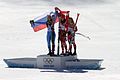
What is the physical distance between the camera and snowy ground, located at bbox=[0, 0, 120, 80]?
55.9ft

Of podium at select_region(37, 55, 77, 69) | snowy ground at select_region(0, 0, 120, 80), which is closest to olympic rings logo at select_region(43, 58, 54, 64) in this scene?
podium at select_region(37, 55, 77, 69)

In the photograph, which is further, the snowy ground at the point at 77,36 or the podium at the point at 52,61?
the podium at the point at 52,61

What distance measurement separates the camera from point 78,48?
2869 cm

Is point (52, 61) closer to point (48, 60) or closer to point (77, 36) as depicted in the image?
point (48, 60)

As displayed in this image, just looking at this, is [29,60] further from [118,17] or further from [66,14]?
[118,17]

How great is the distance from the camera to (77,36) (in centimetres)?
3862

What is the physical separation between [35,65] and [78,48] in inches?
384

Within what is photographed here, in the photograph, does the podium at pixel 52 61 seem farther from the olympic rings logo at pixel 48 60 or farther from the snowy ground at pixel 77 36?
the snowy ground at pixel 77 36

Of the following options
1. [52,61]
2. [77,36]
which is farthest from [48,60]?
[77,36]

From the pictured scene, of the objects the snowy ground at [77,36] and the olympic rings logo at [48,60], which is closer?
the snowy ground at [77,36]

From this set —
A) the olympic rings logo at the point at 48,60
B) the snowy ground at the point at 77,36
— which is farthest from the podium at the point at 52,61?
the snowy ground at the point at 77,36

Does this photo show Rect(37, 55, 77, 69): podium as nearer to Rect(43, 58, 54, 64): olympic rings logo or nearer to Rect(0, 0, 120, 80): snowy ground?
Rect(43, 58, 54, 64): olympic rings logo

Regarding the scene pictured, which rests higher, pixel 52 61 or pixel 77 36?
pixel 77 36

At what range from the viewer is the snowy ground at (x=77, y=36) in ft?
55.9
